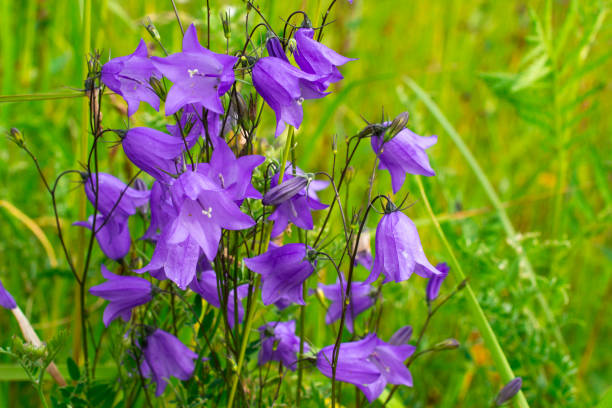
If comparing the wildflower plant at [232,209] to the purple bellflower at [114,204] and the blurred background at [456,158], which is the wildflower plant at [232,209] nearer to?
the purple bellflower at [114,204]

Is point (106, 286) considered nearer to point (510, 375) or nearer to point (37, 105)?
point (510, 375)

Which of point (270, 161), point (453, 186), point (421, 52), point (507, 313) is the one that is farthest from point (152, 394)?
point (421, 52)

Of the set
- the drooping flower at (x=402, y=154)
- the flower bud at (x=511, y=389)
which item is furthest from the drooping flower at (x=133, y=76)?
the flower bud at (x=511, y=389)

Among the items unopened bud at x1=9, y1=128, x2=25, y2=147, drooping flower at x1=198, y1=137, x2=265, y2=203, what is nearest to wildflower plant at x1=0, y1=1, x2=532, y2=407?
drooping flower at x1=198, y1=137, x2=265, y2=203

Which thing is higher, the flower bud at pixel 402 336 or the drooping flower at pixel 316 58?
the drooping flower at pixel 316 58

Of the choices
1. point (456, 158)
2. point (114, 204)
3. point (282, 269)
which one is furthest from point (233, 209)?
point (456, 158)

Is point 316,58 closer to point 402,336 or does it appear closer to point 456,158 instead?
point 402,336

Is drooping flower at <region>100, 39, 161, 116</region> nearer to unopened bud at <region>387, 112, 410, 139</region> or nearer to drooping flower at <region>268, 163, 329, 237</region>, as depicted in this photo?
drooping flower at <region>268, 163, 329, 237</region>
